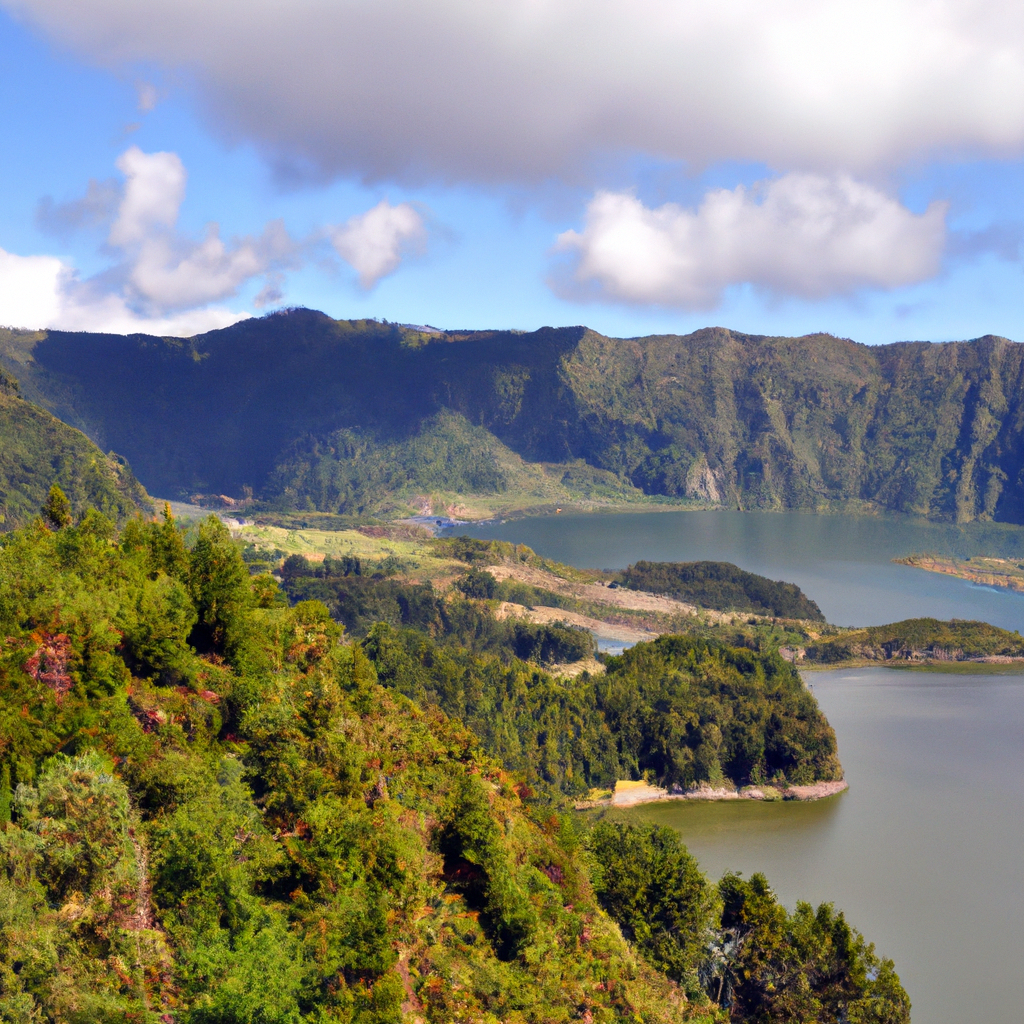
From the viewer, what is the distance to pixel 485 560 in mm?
168250

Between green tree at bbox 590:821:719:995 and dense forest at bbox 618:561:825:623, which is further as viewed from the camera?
dense forest at bbox 618:561:825:623

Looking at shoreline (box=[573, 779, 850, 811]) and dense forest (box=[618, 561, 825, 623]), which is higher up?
dense forest (box=[618, 561, 825, 623])

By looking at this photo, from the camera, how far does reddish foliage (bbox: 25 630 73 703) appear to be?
95.0ft

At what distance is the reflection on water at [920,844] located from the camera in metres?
45.3

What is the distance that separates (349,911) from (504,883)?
Result: 7.10m

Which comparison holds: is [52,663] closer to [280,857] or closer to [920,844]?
[280,857]

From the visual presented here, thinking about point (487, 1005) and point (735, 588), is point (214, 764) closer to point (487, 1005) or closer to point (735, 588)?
point (487, 1005)

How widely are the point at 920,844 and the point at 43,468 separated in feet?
449

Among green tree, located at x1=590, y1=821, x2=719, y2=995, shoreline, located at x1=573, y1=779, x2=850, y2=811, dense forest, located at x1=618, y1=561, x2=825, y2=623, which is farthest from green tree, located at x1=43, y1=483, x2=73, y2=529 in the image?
dense forest, located at x1=618, y1=561, x2=825, y2=623

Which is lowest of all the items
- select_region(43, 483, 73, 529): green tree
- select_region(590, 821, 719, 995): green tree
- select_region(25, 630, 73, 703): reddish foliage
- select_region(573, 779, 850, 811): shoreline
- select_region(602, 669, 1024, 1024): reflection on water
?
select_region(573, 779, 850, 811): shoreline

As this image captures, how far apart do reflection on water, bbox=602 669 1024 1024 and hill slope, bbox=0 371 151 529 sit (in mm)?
104517

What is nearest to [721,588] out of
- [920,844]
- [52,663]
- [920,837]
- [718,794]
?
[718,794]

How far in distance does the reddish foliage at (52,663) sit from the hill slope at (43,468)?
118 metres

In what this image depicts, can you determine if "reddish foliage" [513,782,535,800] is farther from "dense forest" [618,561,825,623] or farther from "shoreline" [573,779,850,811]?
"dense forest" [618,561,825,623]
